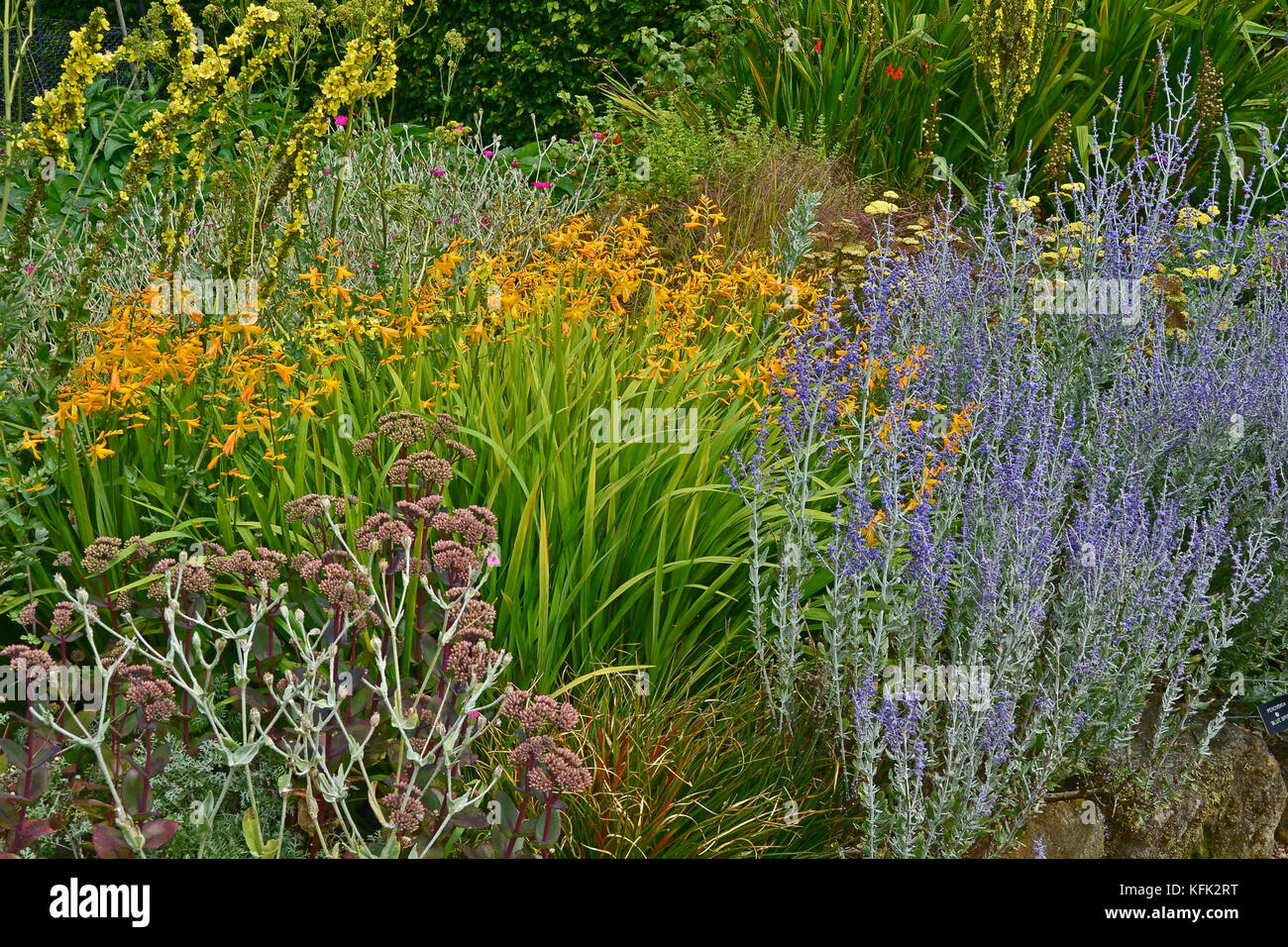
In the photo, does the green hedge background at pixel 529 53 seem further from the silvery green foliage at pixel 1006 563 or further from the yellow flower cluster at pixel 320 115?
the silvery green foliage at pixel 1006 563

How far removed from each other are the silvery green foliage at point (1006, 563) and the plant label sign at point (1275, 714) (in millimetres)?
156

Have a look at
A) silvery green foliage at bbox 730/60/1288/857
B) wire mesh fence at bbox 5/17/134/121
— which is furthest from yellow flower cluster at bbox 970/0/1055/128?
wire mesh fence at bbox 5/17/134/121

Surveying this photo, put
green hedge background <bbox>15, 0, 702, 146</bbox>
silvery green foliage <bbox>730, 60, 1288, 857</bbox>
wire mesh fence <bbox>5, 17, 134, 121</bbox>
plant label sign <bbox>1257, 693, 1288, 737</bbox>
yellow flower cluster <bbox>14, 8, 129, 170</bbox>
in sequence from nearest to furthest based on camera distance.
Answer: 1. silvery green foliage <bbox>730, 60, 1288, 857</bbox>
2. yellow flower cluster <bbox>14, 8, 129, 170</bbox>
3. plant label sign <bbox>1257, 693, 1288, 737</bbox>
4. green hedge background <bbox>15, 0, 702, 146</bbox>
5. wire mesh fence <bbox>5, 17, 134, 121</bbox>

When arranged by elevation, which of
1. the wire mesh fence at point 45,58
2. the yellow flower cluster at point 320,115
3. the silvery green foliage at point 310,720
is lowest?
the silvery green foliage at point 310,720

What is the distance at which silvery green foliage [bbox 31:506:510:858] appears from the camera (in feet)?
6.00

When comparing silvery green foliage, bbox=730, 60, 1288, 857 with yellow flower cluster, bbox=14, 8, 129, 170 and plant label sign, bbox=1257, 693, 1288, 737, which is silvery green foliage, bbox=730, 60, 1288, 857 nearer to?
plant label sign, bbox=1257, 693, 1288, 737

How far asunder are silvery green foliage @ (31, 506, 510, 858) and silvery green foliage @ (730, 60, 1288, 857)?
0.83 meters

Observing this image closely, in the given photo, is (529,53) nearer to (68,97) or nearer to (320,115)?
(320,115)

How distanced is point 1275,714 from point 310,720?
239cm

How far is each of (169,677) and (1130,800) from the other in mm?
2311

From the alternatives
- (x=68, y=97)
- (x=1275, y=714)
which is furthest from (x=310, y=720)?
(x=1275, y=714)

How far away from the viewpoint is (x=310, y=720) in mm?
A: 1853

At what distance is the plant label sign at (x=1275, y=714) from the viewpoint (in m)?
2.83

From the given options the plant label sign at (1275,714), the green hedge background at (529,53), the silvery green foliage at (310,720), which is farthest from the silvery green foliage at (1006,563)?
the green hedge background at (529,53)
